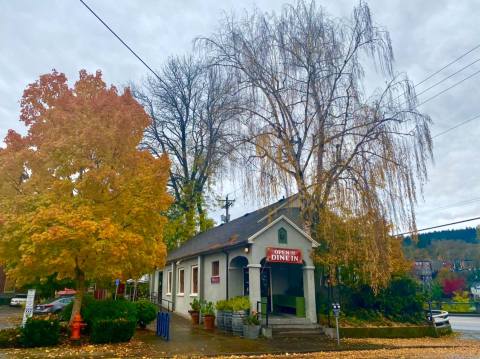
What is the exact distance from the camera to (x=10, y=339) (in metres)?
11.1

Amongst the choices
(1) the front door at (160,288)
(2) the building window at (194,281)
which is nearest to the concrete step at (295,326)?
(2) the building window at (194,281)

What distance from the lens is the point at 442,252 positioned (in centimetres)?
5075

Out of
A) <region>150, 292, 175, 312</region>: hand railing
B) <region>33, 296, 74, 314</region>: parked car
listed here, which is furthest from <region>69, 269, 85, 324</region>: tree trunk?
<region>150, 292, 175, 312</region>: hand railing

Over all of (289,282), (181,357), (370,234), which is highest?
(370,234)

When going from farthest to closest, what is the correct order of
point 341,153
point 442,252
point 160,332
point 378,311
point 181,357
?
1. point 442,252
2. point 378,311
3. point 341,153
4. point 160,332
5. point 181,357

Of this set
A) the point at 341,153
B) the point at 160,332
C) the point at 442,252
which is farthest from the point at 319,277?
the point at 442,252

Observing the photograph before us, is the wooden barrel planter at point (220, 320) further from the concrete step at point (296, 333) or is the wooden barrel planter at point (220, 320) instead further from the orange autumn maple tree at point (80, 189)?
the orange autumn maple tree at point (80, 189)

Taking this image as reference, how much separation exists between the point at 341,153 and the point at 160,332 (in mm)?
9450

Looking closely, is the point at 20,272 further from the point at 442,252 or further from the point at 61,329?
the point at 442,252

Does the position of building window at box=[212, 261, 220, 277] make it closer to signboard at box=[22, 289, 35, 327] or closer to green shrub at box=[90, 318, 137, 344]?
green shrub at box=[90, 318, 137, 344]

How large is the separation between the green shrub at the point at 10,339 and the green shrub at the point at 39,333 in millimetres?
325

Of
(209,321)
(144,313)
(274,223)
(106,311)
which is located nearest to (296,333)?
(209,321)

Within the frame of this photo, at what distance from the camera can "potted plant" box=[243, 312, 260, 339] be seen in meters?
13.5

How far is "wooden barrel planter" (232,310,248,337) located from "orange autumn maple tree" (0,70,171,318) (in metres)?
3.59
